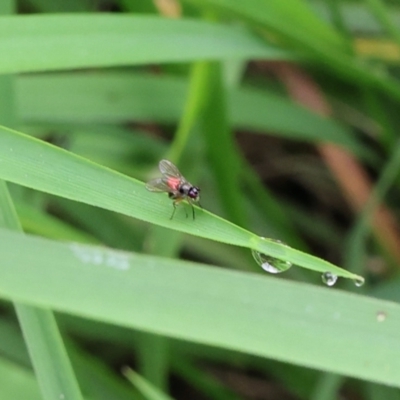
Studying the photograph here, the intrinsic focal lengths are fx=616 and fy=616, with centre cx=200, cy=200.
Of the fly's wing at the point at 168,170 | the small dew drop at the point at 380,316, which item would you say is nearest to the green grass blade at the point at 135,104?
the fly's wing at the point at 168,170

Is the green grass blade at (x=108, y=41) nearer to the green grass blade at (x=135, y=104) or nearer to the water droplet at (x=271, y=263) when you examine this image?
the green grass blade at (x=135, y=104)

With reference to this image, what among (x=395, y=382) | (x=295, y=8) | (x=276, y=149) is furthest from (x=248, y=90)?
(x=395, y=382)

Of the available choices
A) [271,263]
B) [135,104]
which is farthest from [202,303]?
[135,104]

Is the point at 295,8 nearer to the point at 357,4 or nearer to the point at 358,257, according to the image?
the point at 357,4

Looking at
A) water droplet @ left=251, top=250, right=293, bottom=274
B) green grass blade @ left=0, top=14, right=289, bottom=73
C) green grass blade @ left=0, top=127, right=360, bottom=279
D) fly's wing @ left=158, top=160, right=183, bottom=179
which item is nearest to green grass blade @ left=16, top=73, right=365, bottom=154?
green grass blade @ left=0, top=14, right=289, bottom=73

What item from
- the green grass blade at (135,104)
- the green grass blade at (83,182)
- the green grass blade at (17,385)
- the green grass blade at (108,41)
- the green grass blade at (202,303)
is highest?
the green grass blade at (135,104)
